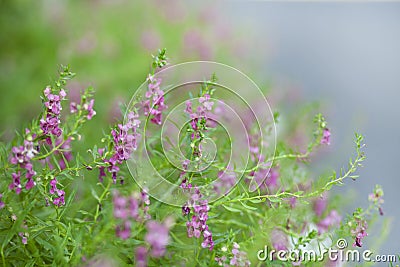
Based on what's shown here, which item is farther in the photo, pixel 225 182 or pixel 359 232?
pixel 225 182

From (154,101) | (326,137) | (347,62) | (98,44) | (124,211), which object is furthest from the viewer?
(347,62)

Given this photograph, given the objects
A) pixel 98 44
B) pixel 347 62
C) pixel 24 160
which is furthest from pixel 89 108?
pixel 347 62

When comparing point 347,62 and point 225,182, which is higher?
point 347,62

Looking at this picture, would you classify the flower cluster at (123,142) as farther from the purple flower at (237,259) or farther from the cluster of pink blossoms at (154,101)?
the purple flower at (237,259)

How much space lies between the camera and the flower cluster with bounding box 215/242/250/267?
2.82 ft

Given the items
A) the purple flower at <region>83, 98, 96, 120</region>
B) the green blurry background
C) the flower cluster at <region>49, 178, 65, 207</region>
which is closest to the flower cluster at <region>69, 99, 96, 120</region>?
the purple flower at <region>83, 98, 96, 120</region>

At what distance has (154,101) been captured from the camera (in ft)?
2.98

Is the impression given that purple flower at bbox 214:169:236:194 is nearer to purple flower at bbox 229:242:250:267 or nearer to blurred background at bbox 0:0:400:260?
purple flower at bbox 229:242:250:267

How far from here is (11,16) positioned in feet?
8.27

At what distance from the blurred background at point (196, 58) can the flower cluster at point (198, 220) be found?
558mm

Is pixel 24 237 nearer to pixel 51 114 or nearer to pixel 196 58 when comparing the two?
pixel 51 114

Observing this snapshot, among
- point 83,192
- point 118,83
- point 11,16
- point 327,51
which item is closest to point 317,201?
point 83,192

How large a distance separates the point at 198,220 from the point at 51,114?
0.27 meters

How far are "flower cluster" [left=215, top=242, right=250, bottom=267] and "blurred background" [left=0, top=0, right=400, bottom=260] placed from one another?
19.7 inches
